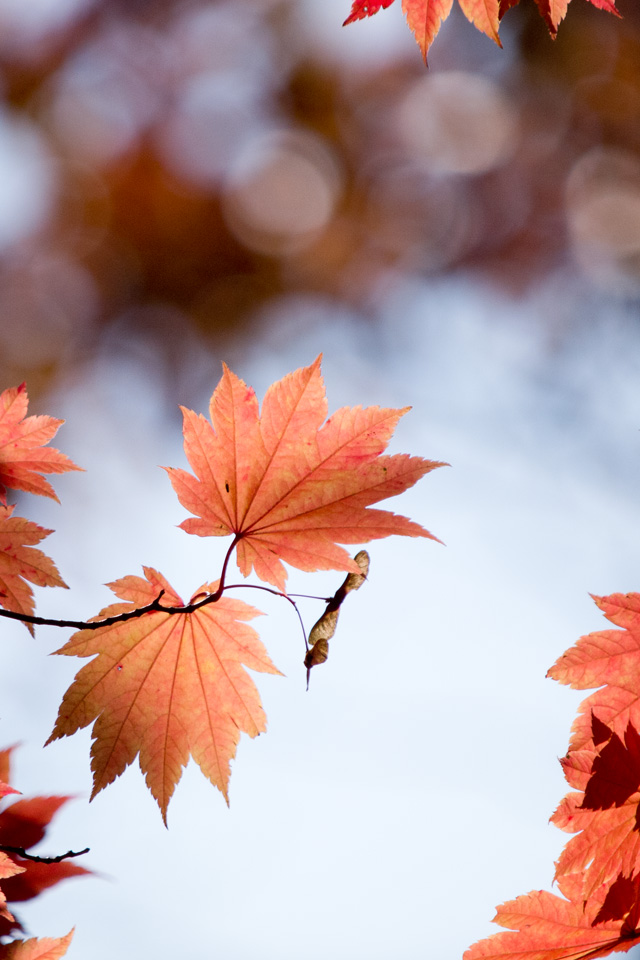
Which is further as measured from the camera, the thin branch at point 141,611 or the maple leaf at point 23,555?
the maple leaf at point 23,555

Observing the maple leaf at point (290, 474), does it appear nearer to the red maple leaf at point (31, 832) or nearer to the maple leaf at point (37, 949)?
the maple leaf at point (37, 949)

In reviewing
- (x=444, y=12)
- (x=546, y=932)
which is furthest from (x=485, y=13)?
(x=546, y=932)

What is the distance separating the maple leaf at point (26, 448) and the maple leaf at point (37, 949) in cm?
69

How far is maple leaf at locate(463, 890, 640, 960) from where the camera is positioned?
0.97m

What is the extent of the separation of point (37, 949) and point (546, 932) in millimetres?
764

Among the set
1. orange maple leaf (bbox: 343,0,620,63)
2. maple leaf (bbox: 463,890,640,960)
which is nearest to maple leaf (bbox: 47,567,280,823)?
maple leaf (bbox: 463,890,640,960)

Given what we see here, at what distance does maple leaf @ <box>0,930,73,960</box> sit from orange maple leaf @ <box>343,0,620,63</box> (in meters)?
1.44

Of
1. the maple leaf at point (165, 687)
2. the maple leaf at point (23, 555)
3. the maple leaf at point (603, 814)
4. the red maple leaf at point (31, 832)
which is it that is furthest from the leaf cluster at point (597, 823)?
the red maple leaf at point (31, 832)

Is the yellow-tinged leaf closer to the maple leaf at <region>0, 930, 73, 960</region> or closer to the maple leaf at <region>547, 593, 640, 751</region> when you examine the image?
the maple leaf at <region>547, 593, 640, 751</region>

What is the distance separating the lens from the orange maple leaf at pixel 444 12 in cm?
106

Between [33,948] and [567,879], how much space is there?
0.81 metres

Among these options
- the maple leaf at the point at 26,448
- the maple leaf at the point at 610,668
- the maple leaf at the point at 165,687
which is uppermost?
the maple leaf at the point at 26,448

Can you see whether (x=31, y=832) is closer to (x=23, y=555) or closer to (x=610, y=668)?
(x=23, y=555)

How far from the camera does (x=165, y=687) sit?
111cm
